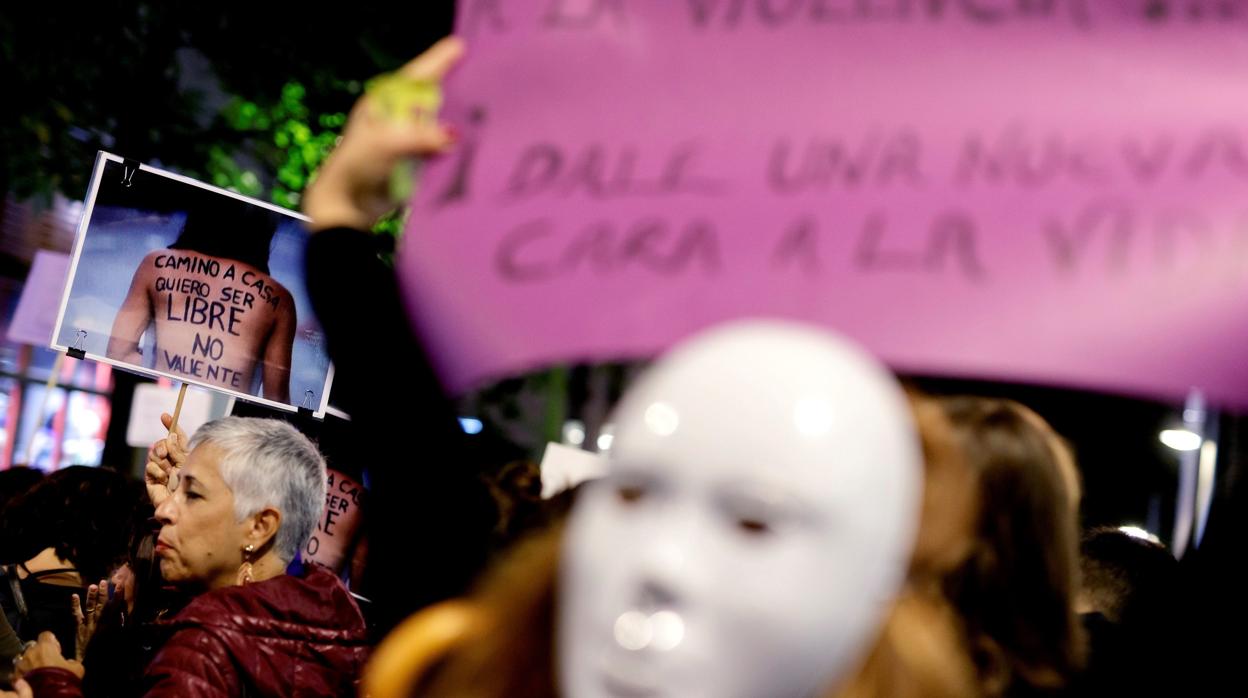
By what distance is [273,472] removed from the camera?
113 inches

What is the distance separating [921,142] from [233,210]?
278cm

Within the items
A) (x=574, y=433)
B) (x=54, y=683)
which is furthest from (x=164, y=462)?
(x=574, y=433)

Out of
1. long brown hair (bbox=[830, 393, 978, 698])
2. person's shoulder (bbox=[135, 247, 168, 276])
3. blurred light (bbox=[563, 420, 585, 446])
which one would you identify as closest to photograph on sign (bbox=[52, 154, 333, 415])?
person's shoulder (bbox=[135, 247, 168, 276])

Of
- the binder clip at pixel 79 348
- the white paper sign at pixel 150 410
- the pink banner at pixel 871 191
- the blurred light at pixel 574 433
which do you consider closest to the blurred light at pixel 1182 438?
the white paper sign at pixel 150 410

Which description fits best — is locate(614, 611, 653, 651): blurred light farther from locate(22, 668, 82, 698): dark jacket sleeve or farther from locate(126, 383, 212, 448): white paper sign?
locate(126, 383, 212, 448): white paper sign

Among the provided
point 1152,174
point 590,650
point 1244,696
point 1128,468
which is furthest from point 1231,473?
point 1128,468

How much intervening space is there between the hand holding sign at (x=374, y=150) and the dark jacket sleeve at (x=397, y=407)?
0.10 ft

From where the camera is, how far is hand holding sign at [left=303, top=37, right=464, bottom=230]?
1.28 m

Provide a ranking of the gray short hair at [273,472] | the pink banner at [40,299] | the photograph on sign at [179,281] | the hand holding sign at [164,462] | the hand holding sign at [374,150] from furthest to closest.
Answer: the pink banner at [40,299] < the photograph on sign at [179,281] < the hand holding sign at [164,462] < the gray short hair at [273,472] < the hand holding sign at [374,150]

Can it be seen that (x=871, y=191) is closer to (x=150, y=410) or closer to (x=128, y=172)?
(x=128, y=172)

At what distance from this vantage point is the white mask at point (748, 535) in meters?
0.90

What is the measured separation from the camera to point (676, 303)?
1156 mm

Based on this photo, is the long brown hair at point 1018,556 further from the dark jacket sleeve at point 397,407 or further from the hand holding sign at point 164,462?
the hand holding sign at point 164,462

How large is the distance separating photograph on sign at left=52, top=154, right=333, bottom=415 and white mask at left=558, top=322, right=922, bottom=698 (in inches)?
106
